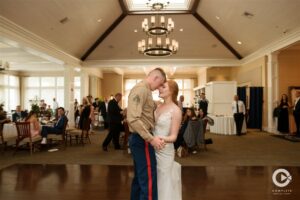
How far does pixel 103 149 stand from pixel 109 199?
12.5 ft

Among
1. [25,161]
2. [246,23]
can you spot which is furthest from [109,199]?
[246,23]

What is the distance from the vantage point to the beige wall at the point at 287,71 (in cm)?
1111

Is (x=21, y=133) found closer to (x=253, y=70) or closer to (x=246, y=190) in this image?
(x=246, y=190)

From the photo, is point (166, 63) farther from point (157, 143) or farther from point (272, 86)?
point (157, 143)

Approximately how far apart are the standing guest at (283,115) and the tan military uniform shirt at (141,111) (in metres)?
9.32

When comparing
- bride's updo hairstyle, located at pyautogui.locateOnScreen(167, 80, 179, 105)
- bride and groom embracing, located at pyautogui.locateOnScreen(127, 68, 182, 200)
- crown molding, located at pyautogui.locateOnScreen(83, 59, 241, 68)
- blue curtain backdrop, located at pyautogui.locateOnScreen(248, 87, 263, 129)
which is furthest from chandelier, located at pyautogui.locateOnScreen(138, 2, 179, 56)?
bride and groom embracing, located at pyautogui.locateOnScreen(127, 68, 182, 200)

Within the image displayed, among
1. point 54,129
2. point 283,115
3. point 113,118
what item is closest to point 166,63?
point 283,115

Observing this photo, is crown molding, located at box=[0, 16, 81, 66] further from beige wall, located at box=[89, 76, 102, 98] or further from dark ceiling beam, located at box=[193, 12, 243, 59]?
beige wall, located at box=[89, 76, 102, 98]

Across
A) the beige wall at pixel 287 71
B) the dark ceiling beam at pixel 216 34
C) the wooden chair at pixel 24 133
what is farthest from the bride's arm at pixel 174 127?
the beige wall at pixel 287 71

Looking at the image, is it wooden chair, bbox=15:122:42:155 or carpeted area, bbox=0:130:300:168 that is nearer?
carpeted area, bbox=0:130:300:168

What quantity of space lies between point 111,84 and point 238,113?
11.0 m

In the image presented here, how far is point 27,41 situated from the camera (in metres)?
8.49

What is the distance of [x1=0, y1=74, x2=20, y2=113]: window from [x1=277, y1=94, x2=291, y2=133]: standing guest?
1502 centimetres

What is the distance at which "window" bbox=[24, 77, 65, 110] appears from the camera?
19606mm
